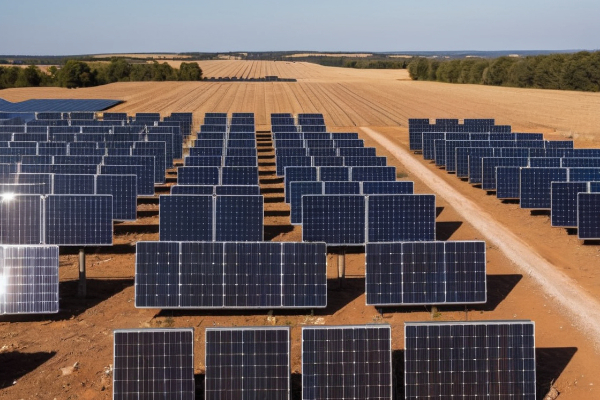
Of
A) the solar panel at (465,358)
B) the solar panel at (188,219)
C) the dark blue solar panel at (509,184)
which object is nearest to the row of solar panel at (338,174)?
the dark blue solar panel at (509,184)

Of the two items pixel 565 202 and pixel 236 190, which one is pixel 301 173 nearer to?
pixel 236 190

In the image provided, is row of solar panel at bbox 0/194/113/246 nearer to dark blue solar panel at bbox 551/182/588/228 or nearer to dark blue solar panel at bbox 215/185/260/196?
dark blue solar panel at bbox 215/185/260/196

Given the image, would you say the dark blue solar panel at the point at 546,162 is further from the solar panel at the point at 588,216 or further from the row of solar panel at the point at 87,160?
the row of solar panel at the point at 87,160

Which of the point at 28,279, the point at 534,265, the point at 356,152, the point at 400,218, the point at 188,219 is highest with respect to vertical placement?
the point at 356,152

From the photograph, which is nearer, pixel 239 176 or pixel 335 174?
pixel 335 174

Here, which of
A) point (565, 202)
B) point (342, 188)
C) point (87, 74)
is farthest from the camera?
point (87, 74)

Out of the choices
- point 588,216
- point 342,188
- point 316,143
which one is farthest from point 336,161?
point 588,216

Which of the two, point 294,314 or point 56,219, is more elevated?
point 56,219
